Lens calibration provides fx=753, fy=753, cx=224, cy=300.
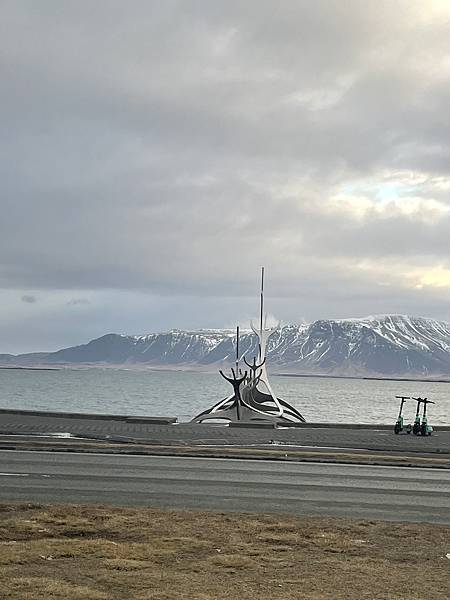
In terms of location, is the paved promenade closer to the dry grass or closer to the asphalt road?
the asphalt road

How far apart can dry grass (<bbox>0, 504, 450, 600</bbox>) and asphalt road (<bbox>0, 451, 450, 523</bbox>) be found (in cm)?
131

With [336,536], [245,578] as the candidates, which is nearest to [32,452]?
[336,536]

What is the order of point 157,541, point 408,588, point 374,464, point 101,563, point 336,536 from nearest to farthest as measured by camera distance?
1. point 408,588
2. point 101,563
3. point 157,541
4. point 336,536
5. point 374,464

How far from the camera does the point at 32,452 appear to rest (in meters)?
21.2

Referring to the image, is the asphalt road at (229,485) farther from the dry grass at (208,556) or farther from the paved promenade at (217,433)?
the paved promenade at (217,433)

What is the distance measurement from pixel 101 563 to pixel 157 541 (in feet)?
4.13

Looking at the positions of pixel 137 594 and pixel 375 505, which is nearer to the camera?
pixel 137 594

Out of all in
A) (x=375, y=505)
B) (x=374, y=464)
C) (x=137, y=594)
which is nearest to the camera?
Result: (x=137, y=594)

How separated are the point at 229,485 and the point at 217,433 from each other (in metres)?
13.9

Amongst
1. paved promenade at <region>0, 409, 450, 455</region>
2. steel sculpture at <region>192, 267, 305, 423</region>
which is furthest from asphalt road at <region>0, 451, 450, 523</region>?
steel sculpture at <region>192, 267, 305, 423</region>

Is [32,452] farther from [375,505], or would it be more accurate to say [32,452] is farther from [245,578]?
[245,578]

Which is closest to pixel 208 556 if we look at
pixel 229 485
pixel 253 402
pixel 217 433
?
pixel 229 485

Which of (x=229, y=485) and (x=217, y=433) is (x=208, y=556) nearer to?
(x=229, y=485)

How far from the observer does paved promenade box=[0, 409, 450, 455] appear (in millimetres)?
25891
